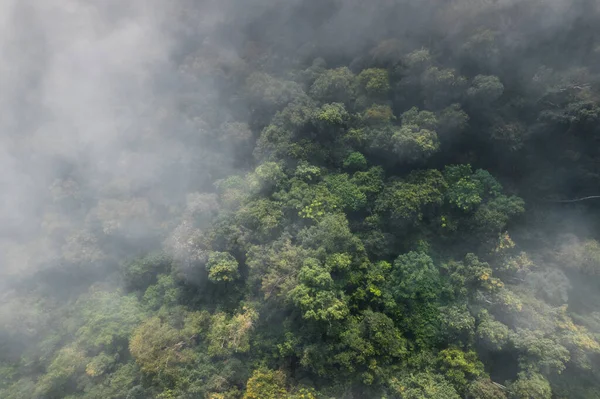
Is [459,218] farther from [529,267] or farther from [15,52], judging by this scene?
[15,52]

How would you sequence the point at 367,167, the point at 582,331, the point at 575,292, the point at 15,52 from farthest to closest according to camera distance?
the point at 15,52
the point at 367,167
the point at 575,292
the point at 582,331

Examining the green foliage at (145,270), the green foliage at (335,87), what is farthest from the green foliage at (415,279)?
the green foliage at (145,270)

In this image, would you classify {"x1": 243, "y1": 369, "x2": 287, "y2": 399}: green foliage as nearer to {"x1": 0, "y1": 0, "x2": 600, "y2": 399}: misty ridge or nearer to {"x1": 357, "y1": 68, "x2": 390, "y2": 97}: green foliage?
{"x1": 0, "y1": 0, "x2": 600, "y2": 399}: misty ridge

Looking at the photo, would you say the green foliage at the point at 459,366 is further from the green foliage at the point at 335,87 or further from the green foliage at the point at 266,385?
the green foliage at the point at 335,87

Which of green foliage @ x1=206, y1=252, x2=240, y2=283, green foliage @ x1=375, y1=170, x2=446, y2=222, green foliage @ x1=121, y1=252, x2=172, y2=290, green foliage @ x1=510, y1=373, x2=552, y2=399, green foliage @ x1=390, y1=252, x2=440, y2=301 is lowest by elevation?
green foliage @ x1=510, y1=373, x2=552, y2=399

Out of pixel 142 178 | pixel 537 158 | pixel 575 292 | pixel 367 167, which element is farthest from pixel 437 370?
pixel 142 178

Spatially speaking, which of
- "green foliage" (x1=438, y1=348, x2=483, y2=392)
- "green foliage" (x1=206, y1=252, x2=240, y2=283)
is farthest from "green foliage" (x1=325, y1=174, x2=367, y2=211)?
"green foliage" (x1=438, y1=348, x2=483, y2=392)

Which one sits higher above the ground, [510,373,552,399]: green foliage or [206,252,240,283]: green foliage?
[206,252,240,283]: green foliage

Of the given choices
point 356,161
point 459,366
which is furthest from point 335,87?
point 459,366
